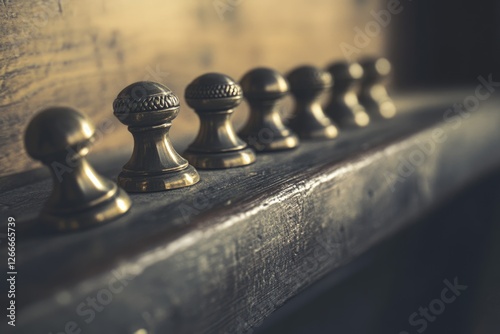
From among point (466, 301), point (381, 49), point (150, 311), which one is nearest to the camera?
point (150, 311)

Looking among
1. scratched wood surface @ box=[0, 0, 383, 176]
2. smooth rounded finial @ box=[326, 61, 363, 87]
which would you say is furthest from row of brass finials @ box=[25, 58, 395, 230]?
A: scratched wood surface @ box=[0, 0, 383, 176]

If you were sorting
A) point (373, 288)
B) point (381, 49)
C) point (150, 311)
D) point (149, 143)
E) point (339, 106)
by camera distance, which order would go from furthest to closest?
point (381, 49) → point (373, 288) → point (339, 106) → point (149, 143) → point (150, 311)

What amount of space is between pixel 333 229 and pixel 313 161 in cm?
12

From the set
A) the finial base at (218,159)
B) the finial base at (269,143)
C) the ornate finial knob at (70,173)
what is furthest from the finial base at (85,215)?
the finial base at (269,143)

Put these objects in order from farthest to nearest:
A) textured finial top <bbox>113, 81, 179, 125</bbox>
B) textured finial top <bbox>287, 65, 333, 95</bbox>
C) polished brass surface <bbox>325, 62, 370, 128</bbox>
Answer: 1. polished brass surface <bbox>325, 62, 370, 128</bbox>
2. textured finial top <bbox>287, 65, 333, 95</bbox>
3. textured finial top <bbox>113, 81, 179, 125</bbox>

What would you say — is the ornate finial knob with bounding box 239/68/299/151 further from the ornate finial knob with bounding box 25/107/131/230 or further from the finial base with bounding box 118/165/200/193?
the ornate finial knob with bounding box 25/107/131/230

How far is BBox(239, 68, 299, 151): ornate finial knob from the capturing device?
81 cm

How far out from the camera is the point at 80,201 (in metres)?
0.50

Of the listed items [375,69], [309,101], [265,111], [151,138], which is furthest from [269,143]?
[375,69]

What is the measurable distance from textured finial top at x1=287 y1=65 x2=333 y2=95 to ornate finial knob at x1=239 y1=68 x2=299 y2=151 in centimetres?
10

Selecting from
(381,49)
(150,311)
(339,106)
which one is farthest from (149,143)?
(381,49)

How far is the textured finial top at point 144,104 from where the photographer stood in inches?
22.7

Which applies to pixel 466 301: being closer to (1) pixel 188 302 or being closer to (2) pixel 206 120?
(2) pixel 206 120

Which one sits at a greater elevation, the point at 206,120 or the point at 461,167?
the point at 206,120
